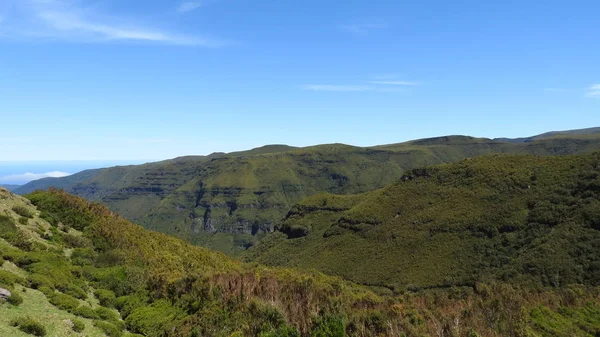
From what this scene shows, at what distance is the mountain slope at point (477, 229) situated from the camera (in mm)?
113125

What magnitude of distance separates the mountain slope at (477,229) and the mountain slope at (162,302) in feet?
225

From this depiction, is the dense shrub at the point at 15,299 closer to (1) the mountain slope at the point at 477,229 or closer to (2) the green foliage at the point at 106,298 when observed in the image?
(2) the green foliage at the point at 106,298

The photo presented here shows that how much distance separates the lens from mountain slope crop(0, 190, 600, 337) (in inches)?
1103

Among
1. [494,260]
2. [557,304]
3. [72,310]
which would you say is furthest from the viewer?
[494,260]

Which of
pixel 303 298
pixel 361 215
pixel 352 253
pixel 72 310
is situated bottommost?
pixel 352 253

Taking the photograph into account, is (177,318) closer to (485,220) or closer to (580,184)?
(485,220)

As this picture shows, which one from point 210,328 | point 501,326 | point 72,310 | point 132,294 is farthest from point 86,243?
point 501,326

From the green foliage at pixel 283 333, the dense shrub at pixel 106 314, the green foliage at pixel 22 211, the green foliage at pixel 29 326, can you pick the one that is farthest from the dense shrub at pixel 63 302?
the green foliage at pixel 22 211

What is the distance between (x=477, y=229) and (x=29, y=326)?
142040 millimetres

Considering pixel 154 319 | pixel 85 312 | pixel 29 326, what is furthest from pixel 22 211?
pixel 29 326

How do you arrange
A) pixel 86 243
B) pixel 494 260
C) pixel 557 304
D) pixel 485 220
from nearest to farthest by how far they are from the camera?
pixel 86 243 → pixel 557 304 → pixel 494 260 → pixel 485 220

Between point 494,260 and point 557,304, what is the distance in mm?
73110

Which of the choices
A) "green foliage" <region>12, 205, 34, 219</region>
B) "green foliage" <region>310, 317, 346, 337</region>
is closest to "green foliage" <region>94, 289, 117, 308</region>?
"green foliage" <region>12, 205, 34, 219</region>

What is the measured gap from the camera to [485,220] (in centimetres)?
14212
